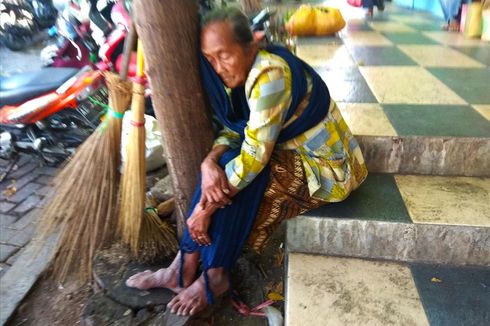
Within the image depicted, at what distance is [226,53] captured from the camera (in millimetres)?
1422

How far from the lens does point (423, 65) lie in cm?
320

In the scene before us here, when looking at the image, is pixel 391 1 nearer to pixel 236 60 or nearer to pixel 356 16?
pixel 356 16

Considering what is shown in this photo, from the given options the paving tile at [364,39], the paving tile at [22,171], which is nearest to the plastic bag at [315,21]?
the paving tile at [364,39]

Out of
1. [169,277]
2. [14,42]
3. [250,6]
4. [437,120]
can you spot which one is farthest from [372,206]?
[14,42]

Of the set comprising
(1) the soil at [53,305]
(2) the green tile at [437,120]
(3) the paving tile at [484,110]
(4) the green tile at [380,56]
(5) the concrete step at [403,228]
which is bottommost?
(1) the soil at [53,305]

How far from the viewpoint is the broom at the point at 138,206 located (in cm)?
181

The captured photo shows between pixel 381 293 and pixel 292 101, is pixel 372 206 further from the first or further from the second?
pixel 292 101

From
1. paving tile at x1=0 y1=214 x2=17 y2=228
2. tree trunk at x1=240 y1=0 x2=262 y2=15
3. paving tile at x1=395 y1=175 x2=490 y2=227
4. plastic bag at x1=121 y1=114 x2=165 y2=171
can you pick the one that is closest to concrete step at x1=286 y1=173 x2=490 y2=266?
paving tile at x1=395 y1=175 x2=490 y2=227

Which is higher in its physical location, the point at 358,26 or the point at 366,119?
the point at 358,26

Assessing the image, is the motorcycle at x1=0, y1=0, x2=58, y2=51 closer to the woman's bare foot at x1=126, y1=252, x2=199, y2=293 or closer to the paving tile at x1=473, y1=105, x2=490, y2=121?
the woman's bare foot at x1=126, y1=252, x2=199, y2=293

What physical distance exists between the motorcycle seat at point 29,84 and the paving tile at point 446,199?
2.95 metres

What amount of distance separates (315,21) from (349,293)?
124 inches

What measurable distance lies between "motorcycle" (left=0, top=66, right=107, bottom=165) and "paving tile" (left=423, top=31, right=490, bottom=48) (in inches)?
131

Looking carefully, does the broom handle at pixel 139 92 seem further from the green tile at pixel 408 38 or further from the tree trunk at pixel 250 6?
the green tile at pixel 408 38
